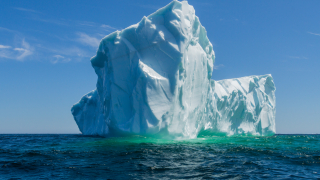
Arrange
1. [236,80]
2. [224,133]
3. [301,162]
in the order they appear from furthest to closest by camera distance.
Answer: [236,80] → [224,133] → [301,162]

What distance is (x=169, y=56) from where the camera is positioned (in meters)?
13.7

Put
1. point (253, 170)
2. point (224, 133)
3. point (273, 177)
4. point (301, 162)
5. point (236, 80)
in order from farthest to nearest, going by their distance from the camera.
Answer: point (236, 80) → point (224, 133) → point (301, 162) → point (253, 170) → point (273, 177)

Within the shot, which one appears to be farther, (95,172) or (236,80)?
(236,80)

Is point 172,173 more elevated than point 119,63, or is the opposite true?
point 119,63

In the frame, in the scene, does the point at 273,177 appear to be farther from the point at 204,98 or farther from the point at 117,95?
the point at 204,98

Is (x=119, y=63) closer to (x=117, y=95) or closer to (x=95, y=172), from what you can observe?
(x=117, y=95)

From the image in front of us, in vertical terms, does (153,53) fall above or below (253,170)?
above

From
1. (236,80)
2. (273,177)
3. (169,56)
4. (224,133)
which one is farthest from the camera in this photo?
(236,80)

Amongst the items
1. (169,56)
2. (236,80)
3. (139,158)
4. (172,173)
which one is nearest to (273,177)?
(172,173)

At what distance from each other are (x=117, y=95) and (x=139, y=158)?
23.4 ft

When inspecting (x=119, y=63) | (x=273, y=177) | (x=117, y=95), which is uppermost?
(x=119, y=63)

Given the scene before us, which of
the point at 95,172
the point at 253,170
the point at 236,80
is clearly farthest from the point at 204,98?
the point at 95,172

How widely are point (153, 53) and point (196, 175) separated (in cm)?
924

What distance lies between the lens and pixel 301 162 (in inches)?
299
